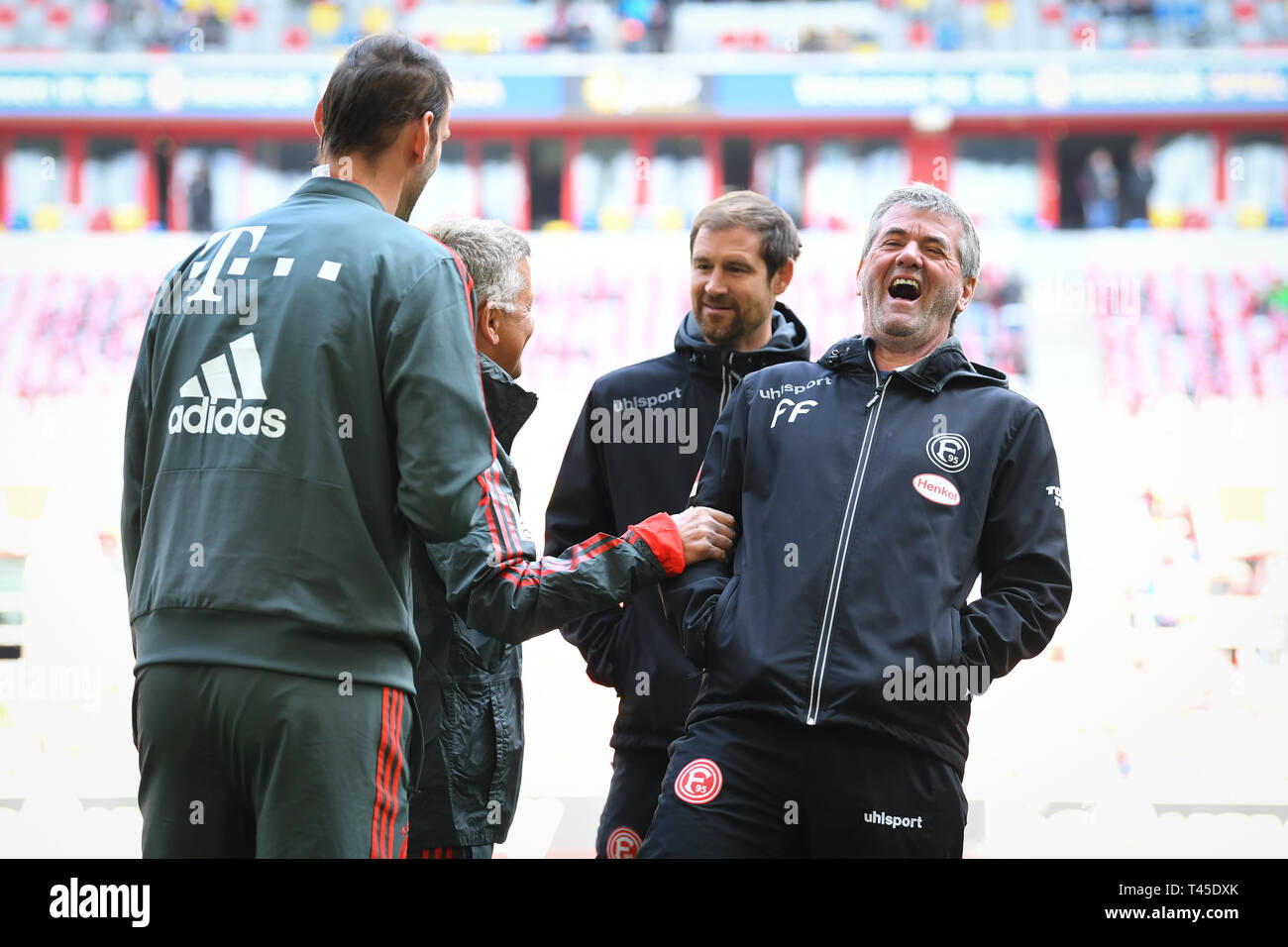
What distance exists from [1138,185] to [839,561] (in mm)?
13886

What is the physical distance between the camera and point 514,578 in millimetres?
2238

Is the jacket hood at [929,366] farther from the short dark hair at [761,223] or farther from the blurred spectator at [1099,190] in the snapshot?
the blurred spectator at [1099,190]

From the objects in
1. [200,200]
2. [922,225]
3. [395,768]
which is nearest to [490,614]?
[395,768]

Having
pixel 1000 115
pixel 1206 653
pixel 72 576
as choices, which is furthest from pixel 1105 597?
pixel 72 576

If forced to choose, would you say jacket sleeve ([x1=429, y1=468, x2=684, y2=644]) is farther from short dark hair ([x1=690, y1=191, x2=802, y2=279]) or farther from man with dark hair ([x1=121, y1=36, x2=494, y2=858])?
short dark hair ([x1=690, y1=191, x2=802, y2=279])

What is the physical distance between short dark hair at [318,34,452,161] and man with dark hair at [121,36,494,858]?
5.8 inches

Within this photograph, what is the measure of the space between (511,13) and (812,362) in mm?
13964

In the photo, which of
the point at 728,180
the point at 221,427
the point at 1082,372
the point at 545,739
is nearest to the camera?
the point at 221,427

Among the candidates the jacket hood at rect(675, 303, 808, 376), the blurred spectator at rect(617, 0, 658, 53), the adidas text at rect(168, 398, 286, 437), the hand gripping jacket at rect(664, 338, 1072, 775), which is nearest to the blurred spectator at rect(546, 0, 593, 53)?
the blurred spectator at rect(617, 0, 658, 53)

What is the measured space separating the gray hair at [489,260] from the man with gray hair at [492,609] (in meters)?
0.03

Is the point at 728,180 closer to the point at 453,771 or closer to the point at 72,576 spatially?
the point at 72,576

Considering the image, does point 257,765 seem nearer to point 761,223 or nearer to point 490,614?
point 490,614

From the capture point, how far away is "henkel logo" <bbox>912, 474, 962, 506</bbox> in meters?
2.35

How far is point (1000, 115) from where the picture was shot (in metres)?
14.7
